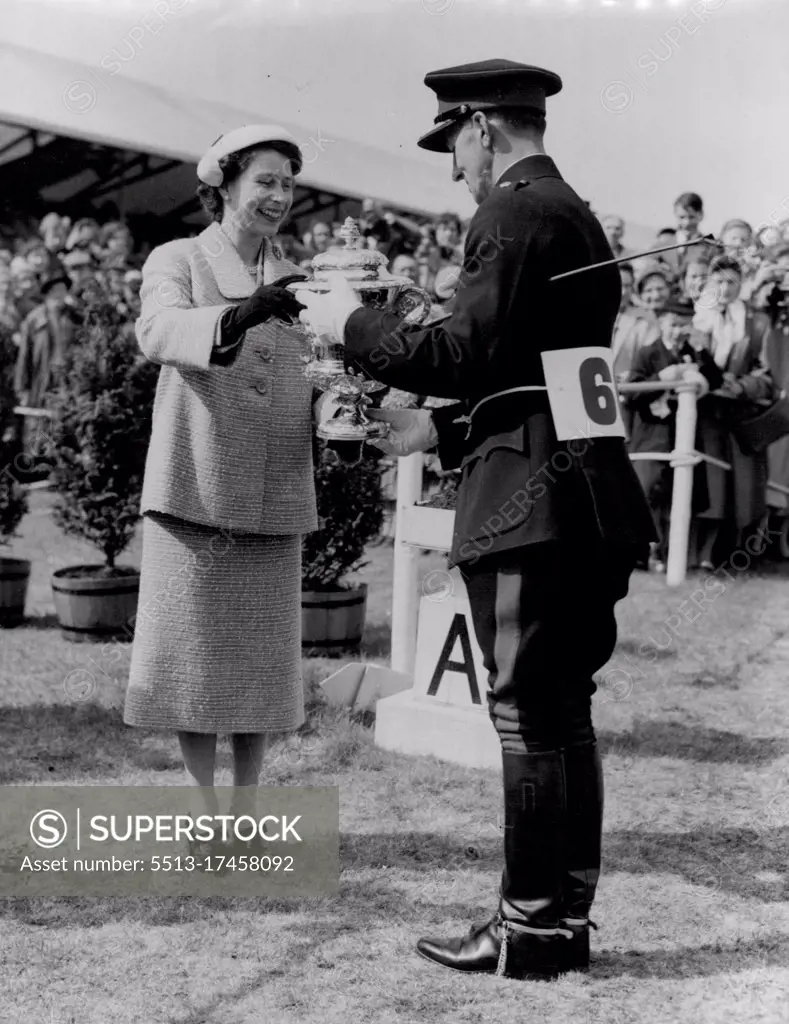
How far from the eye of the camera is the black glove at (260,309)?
2.93 meters

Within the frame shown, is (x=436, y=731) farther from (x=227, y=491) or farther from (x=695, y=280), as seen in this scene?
(x=695, y=280)

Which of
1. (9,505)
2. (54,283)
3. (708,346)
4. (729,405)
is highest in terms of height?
(54,283)

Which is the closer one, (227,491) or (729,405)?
(227,491)

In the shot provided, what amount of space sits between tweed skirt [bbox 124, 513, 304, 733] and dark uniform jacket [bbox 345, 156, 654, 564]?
77 centimetres

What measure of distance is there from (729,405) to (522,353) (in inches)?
243

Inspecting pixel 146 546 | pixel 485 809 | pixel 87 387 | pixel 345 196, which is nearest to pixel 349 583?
pixel 87 387

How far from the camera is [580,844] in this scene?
2.89 m

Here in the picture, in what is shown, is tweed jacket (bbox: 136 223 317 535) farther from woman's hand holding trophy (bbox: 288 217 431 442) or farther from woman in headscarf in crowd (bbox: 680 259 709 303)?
woman in headscarf in crowd (bbox: 680 259 709 303)

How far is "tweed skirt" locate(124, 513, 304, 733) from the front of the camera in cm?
334

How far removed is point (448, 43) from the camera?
12.4 ft

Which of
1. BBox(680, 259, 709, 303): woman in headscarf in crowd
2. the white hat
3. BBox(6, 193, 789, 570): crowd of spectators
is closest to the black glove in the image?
the white hat

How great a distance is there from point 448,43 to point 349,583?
3201 millimetres

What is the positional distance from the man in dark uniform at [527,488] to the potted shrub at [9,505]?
4241mm

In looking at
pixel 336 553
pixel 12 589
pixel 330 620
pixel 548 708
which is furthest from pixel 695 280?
pixel 548 708
